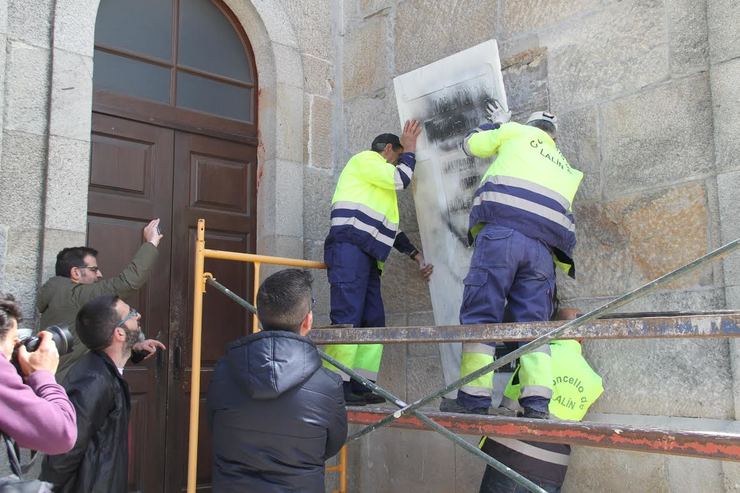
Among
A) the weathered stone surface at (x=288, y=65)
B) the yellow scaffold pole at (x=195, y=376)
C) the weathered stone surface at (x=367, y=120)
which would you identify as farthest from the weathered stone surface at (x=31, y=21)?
the weathered stone surface at (x=367, y=120)

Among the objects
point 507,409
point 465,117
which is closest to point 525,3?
point 465,117

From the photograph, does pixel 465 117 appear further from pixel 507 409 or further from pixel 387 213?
pixel 507 409

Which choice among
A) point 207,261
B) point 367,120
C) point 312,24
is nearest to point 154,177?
point 207,261

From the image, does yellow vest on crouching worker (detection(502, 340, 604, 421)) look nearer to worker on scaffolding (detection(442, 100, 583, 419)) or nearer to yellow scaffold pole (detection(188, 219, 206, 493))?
worker on scaffolding (detection(442, 100, 583, 419))

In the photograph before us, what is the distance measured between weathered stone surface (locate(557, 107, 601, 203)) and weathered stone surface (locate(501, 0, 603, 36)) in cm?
54

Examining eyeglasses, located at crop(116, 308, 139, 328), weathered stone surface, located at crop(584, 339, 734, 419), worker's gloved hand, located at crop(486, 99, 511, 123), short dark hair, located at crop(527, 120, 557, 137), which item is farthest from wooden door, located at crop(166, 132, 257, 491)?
weathered stone surface, located at crop(584, 339, 734, 419)

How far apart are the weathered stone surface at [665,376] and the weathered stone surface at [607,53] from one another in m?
1.27

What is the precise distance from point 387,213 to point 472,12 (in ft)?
4.44

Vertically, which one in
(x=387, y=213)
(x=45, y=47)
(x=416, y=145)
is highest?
(x=45, y=47)

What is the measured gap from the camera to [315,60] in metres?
5.59

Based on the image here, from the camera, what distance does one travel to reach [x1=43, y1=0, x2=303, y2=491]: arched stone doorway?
4.26 m

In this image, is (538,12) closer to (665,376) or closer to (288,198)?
(288,198)

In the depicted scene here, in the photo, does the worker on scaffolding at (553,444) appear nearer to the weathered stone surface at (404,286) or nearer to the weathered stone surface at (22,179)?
the weathered stone surface at (404,286)

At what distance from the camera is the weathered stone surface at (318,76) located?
5.52 m
